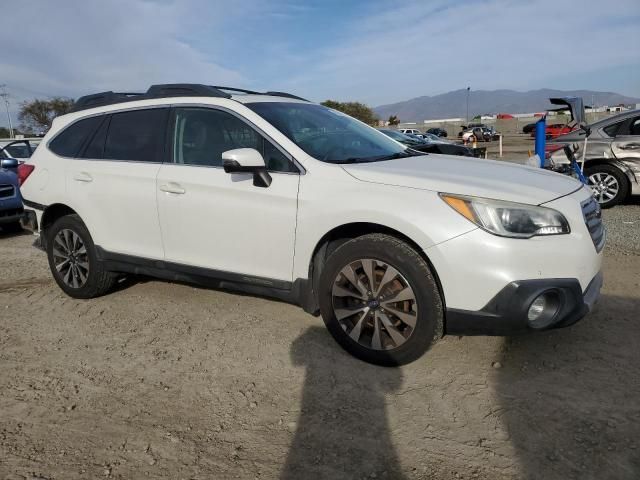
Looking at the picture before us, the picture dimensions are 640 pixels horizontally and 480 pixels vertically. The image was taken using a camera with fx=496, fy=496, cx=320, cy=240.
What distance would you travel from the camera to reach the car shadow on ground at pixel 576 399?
2205 millimetres

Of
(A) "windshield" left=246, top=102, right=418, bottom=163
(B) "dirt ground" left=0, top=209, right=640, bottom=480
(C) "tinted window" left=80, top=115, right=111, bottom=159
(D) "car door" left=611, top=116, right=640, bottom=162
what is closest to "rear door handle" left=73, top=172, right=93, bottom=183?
(C) "tinted window" left=80, top=115, right=111, bottom=159

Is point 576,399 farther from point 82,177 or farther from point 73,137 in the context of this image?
point 73,137

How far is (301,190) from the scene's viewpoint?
3.17 metres

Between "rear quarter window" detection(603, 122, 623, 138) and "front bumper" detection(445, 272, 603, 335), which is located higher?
"rear quarter window" detection(603, 122, 623, 138)

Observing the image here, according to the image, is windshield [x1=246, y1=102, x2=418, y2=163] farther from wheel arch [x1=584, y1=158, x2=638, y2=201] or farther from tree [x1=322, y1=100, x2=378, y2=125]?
tree [x1=322, y1=100, x2=378, y2=125]

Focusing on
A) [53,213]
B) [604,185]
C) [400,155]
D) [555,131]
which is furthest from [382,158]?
[555,131]

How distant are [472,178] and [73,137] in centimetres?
354

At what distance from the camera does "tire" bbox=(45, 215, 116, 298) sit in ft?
14.3

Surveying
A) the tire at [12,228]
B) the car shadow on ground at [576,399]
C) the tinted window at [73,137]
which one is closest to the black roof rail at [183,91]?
the tinted window at [73,137]

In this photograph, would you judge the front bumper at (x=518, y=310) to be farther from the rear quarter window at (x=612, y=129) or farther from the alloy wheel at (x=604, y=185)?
the rear quarter window at (x=612, y=129)

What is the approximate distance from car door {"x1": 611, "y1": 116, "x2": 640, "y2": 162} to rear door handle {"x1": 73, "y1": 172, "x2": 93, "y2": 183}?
24.0 ft

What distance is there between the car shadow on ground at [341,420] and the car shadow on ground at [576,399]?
63 centimetres

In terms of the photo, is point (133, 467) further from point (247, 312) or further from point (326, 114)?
point (326, 114)

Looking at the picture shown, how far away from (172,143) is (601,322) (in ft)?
11.4
